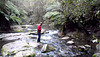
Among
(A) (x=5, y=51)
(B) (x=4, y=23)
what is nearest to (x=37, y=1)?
(B) (x=4, y=23)

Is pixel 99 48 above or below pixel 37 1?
below

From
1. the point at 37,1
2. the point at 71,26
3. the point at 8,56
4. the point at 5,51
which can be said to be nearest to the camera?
the point at 8,56

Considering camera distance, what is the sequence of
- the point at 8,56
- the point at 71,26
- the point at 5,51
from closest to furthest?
the point at 8,56, the point at 5,51, the point at 71,26

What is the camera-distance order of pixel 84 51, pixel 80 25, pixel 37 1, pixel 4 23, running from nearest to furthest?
pixel 84 51, pixel 80 25, pixel 4 23, pixel 37 1

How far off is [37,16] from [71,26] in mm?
15758

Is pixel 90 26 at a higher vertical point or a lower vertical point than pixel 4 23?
lower

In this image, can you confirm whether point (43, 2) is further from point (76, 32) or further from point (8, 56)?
point (8, 56)

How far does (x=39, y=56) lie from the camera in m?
5.20

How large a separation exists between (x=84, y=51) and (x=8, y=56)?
4.23 m

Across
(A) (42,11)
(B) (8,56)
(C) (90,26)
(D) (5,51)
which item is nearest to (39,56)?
(B) (8,56)

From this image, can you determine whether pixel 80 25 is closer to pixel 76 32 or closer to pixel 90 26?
pixel 76 32

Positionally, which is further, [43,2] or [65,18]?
[43,2]

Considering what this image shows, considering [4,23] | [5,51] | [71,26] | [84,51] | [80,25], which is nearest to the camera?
[5,51]

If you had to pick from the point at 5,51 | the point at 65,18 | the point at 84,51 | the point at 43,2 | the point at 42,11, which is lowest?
the point at 84,51
